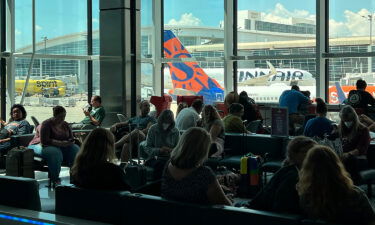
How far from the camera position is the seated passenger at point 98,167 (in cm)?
437

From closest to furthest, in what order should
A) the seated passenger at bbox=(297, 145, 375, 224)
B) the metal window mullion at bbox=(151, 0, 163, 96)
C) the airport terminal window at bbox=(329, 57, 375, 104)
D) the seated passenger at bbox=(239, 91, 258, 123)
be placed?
the seated passenger at bbox=(297, 145, 375, 224), the seated passenger at bbox=(239, 91, 258, 123), the airport terminal window at bbox=(329, 57, 375, 104), the metal window mullion at bbox=(151, 0, 163, 96)

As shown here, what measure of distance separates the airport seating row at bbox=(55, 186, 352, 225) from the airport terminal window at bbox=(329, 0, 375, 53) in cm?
1008

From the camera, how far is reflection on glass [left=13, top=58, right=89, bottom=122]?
12773 millimetres

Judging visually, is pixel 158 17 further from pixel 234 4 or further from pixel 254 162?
pixel 254 162

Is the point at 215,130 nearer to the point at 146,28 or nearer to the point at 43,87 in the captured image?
the point at 43,87

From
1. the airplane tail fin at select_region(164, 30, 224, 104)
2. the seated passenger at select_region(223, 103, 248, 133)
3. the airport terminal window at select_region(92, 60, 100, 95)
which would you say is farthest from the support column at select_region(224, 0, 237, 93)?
the seated passenger at select_region(223, 103, 248, 133)

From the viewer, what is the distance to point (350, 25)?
13305 mm

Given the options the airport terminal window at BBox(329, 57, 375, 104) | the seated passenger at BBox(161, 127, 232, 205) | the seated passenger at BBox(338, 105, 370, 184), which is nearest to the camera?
the seated passenger at BBox(161, 127, 232, 205)

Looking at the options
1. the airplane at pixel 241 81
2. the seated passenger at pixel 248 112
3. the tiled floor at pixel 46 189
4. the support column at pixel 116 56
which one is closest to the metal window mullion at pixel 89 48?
the support column at pixel 116 56

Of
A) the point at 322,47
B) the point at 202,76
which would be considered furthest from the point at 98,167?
the point at 202,76

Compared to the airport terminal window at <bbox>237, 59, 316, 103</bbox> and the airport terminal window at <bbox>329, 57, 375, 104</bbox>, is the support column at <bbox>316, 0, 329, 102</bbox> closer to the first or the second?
the airport terminal window at <bbox>329, 57, 375, 104</bbox>

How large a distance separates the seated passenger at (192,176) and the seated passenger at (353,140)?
336 cm

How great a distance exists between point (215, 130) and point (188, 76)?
24.8 ft

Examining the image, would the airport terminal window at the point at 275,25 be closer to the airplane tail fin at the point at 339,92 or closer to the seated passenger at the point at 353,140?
the airplane tail fin at the point at 339,92
